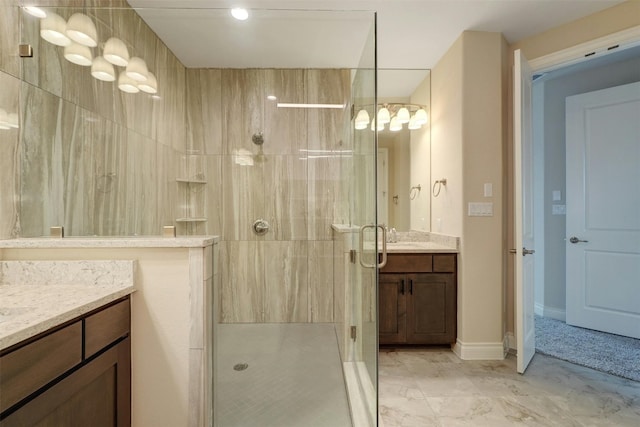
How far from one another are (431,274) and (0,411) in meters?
2.45

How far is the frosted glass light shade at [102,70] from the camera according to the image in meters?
1.72

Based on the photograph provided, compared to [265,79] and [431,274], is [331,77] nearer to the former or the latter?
[265,79]

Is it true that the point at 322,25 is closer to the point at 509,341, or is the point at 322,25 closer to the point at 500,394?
the point at 500,394

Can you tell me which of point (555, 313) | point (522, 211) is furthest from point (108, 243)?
point (555, 313)

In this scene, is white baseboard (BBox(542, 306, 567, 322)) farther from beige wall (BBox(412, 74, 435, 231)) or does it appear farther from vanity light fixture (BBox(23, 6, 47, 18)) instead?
vanity light fixture (BBox(23, 6, 47, 18))

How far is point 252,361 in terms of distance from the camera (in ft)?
6.61

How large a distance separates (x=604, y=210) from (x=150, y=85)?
4018 millimetres

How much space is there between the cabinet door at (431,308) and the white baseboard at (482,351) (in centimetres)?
13

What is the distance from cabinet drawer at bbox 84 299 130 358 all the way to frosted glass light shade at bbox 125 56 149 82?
1519mm

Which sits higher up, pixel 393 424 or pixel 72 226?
pixel 72 226

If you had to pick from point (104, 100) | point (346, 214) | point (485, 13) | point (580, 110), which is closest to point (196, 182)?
point (104, 100)

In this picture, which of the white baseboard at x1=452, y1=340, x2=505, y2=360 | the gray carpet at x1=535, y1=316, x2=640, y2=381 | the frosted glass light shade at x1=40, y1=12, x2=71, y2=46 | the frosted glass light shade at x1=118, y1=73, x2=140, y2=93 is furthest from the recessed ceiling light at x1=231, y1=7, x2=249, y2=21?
the gray carpet at x1=535, y1=316, x2=640, y2=381

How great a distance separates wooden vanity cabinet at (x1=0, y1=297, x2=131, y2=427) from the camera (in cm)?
77

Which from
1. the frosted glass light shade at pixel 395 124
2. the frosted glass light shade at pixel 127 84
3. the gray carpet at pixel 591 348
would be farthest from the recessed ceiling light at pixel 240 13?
the gray carpet at pixel 591 348
